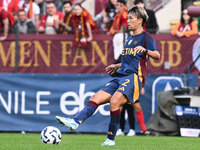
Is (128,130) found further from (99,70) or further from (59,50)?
(59,50)

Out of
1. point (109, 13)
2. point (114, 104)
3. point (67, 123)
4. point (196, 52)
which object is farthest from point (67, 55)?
point (67, 123)

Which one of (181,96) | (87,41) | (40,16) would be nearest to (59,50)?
(87,41)

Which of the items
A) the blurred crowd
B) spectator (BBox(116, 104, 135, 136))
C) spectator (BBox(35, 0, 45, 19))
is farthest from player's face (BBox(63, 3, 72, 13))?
spectator (BBox(116, 104, 135, 136))

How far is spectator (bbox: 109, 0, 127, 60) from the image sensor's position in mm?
13445

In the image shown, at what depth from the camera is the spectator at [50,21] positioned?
14320 mm

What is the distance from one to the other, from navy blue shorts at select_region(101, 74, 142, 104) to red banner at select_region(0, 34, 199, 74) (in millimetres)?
5569

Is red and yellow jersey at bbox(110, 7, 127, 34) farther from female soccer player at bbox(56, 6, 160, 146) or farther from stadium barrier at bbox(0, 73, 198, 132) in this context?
female soccer player at bbox(56, 6, 160, 146)

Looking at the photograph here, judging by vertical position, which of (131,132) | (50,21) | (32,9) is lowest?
(131,132)

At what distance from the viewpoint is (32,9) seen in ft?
49.8

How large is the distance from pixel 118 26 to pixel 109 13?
137 centimetres

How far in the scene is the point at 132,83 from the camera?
799cm

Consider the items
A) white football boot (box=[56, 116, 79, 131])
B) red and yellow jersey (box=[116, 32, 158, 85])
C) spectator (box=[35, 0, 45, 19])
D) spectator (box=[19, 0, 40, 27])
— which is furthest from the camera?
spectator (box=[35, 0, 45, 19])

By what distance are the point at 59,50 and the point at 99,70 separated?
44.3 inches

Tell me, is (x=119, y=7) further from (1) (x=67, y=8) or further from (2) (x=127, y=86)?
(2) (x=127, y=86)
